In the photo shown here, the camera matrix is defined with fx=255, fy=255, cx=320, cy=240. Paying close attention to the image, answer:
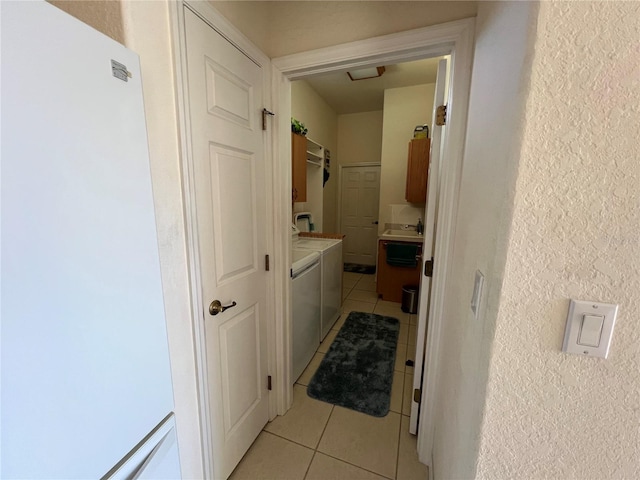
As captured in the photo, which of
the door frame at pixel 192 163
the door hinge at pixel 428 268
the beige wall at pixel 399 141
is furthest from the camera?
the beige wall at pixel 399 141

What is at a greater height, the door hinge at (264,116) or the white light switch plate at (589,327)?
the door hinge at (264,116)

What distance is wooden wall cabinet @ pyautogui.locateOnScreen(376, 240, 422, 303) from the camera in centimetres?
338

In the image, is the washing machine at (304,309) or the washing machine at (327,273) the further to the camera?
the washing machine at (327,273)

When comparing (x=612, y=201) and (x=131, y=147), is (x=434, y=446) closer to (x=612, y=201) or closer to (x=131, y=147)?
(x=612, y=201)

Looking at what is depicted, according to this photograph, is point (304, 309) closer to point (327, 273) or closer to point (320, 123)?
point (327, 273)

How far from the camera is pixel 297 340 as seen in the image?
6.49ft

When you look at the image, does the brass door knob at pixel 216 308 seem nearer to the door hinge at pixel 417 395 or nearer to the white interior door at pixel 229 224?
the white interior door at pixel 229 224

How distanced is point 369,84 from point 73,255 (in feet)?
12.4

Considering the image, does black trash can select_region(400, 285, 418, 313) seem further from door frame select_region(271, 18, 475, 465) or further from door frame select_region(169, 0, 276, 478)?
door frame select_region(169, 0, 276, 478)

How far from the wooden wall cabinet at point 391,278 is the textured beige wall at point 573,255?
110 inches

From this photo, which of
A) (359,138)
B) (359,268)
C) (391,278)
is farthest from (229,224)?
(359,138)

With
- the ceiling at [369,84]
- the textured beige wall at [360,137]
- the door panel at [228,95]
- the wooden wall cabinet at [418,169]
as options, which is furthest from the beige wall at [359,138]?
the door panel at [228,95]

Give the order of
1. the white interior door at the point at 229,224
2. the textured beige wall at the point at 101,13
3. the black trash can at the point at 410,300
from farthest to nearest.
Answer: the black trash can at the point at 410,300 < the white interior door at the point at 229,224 < the textured beige wall at the point at 101,13

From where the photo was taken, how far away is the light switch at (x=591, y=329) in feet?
1.74
